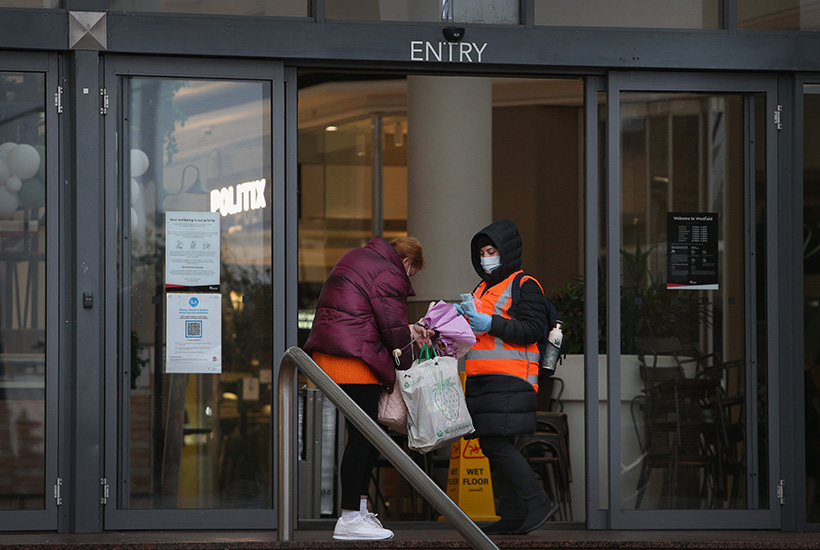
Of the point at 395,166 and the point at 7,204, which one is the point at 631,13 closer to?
the point at 7,204

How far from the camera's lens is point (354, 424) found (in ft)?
13.0

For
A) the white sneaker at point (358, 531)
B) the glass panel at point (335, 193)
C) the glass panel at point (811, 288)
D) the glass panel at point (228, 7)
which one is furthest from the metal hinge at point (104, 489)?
the glass panel at point (335, 193)

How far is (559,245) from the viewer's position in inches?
464

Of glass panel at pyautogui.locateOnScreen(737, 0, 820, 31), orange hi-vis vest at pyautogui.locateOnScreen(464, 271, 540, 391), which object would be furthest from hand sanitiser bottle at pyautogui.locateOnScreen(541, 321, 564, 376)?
glass panel at pyautogui.locateOnScreen(737, 0, 820, 31)

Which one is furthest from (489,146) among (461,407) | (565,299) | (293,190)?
(461,407)

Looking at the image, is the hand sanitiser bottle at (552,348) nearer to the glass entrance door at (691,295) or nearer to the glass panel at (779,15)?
the glass entrance door at (691,295)

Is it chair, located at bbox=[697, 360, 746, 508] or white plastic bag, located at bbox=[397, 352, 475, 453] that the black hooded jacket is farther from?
chair, located at bbox=[697, 360, 746, 508]

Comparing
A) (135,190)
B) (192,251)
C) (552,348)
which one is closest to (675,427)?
(552,348)

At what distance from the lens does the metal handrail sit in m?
3.50

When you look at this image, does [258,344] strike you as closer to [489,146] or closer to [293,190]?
[293,190]

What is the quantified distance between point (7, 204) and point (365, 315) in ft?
6.60

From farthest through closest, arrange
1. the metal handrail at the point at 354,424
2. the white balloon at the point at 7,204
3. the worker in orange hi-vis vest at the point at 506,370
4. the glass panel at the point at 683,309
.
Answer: the glass panel at the point at 683,309 → the white balloon at the point at 7,204 → the worker in orange hi-vis vest at the point at 506,370 → the metal handrail at the point at 354,424

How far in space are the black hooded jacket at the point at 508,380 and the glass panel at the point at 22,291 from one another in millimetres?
2272

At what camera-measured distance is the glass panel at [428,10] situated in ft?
19.4
